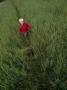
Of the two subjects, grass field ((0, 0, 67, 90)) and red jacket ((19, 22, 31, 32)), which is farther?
red jacket ((19, 22, 31, 32))

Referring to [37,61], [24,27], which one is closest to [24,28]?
[24,27]

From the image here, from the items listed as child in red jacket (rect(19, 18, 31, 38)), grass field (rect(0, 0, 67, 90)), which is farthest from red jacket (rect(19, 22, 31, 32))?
grass field (rect(0, 0, 67, 90))

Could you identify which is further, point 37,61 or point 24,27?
point 24,27

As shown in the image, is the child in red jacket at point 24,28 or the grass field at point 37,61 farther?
the child in red jacket at point 24,28

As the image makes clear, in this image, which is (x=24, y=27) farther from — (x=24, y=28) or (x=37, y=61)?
(x=37, y=61)

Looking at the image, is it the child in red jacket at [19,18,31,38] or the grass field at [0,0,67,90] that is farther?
the child in red jacket at [19,18,31,38]

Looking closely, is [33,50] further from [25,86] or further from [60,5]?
[60,5]

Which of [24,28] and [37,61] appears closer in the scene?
[37,61]

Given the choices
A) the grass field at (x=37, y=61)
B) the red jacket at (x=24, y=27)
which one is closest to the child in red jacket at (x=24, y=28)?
the red jacket at (x=24, y=27)

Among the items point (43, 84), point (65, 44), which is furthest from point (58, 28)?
point (43, 84)

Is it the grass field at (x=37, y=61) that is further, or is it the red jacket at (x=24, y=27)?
the red jacket at (x=24, y=27)

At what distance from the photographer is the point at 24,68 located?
4.64 metres

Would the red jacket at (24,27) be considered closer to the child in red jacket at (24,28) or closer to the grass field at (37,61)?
the child in red jacket at (24,28)

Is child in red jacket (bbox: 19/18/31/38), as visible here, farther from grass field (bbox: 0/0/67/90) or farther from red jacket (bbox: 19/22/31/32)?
grass field (bbox: 0/0/67/90)
